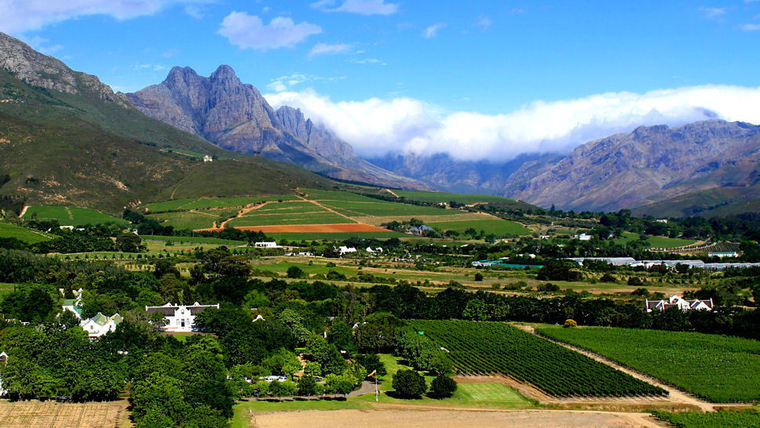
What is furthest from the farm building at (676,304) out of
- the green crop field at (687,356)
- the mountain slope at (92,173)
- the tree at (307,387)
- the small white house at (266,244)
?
the mountain slope at (92,173)

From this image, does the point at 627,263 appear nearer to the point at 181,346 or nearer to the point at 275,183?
the point at 181,346

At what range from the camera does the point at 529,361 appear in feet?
173

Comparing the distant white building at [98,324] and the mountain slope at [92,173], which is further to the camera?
the mountain slope at [92,173]

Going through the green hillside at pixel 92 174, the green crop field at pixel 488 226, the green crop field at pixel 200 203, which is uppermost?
the green hillside at pixel 92 174

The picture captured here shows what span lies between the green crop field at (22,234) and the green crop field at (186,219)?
3085cm

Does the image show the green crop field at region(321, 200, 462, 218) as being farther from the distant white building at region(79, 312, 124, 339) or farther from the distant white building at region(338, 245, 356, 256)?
the distant white building at region(79, 312, 124, 339)

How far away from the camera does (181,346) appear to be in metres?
48.6

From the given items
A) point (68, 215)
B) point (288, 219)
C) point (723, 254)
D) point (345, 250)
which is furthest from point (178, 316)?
point (723, 254)

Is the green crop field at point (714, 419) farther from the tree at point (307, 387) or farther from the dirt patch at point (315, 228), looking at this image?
the dirt patch at point (315, 228)

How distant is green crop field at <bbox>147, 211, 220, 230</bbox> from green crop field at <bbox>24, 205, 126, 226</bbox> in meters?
9.05

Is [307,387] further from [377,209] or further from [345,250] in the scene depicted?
[377,209]

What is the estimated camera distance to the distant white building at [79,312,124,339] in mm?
55500

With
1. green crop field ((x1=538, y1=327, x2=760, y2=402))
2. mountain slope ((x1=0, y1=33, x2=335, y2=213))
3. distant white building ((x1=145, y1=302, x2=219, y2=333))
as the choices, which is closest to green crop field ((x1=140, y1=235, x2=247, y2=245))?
mountain slope ((x1=0, y1=33, x2=335, y2=213))

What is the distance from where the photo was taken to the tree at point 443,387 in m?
44.8
